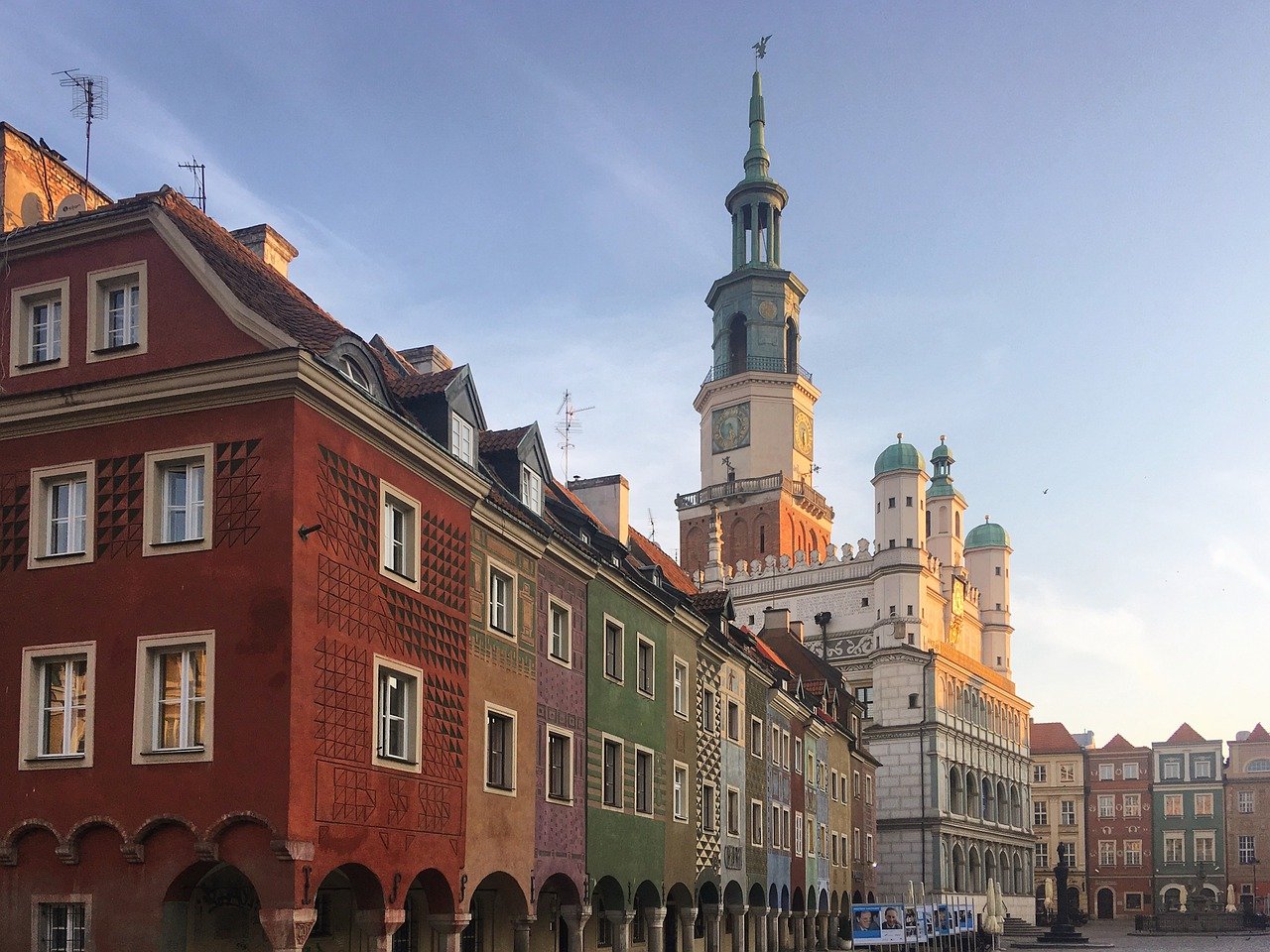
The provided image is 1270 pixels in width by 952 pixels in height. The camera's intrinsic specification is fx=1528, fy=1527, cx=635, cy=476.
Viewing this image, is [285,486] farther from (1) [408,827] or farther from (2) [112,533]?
(1) [408,827]

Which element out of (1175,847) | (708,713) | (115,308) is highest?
(115,308)

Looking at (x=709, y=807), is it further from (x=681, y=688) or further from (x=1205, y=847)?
(x=1205, y=847)

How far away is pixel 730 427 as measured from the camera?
9831 cm

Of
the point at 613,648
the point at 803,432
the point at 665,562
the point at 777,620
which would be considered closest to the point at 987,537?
the point at 803,432

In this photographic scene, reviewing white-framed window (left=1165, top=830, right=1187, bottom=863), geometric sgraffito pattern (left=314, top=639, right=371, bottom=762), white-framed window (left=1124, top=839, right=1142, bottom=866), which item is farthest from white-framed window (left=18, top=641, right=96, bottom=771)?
white-framed window (left=1124, top=839, right=1142, bottom=866)

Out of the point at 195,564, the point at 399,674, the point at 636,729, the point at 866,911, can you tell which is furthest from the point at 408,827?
the point at 866,911

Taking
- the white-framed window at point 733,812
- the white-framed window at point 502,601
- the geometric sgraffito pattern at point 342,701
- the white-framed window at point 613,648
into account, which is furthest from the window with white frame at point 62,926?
the white-framed window at point 733,812

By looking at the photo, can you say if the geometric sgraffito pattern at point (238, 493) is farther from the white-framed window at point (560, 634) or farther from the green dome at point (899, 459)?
the green dome at point (899, 459)

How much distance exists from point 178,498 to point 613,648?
14.0m

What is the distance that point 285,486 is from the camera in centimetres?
2028

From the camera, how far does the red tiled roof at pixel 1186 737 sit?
122 meters

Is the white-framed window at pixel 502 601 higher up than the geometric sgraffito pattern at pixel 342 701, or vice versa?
the white-framed window at pixel 502 601

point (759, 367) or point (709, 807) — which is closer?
point (709, 807)

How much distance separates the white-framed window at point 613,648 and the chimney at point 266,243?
10114mm
